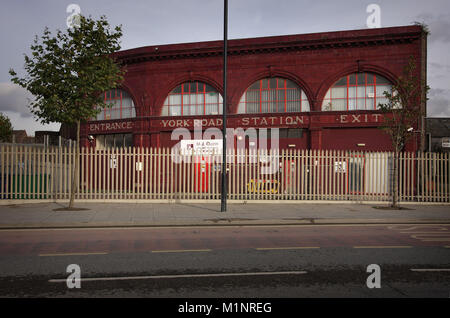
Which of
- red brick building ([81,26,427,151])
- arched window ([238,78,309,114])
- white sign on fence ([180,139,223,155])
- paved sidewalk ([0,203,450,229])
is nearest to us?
paved sidewalk ([0,203,450,229])

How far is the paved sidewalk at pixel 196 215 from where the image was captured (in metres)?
12.7

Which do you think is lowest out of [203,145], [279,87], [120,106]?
[203,145]

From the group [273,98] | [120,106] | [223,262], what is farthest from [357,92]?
[223,262]

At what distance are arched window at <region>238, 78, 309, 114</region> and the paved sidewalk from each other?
31.5 feet

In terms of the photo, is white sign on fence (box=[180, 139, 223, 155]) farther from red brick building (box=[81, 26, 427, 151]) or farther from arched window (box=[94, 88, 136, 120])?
arched window (box=[94, 88, 136, 120])

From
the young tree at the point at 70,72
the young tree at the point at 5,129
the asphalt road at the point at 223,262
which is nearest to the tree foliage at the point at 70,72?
the young tree at the point at 70,72

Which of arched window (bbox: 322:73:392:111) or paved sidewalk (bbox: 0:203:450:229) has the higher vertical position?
arched window (bbox: 322:73:392:111)

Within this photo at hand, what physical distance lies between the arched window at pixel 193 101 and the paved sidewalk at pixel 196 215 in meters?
10.5

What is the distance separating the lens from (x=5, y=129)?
55.9m

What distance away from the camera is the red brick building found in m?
24.7

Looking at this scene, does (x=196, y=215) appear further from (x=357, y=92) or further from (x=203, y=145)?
(x=357, y=92)

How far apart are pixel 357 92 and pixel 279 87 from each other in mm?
4900

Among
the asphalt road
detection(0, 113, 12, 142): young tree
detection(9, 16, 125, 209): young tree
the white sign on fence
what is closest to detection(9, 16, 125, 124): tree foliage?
detection(9, 16, 125, 209): young tree
